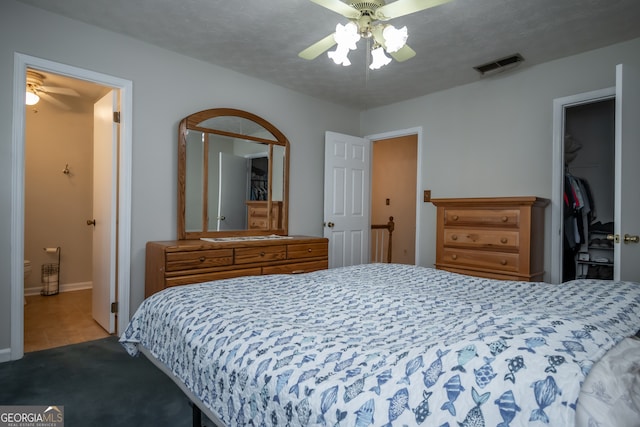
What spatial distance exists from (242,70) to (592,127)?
160 inches

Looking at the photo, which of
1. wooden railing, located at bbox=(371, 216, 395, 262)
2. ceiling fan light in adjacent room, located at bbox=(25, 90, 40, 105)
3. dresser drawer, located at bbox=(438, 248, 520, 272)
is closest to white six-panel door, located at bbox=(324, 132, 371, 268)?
wooden railing, located at bbox=(371, 216, 395, 262)

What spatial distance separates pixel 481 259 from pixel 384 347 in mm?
2566

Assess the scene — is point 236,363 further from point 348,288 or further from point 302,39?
point 302,39

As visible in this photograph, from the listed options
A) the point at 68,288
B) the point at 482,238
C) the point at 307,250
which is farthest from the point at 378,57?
the point at 68,288

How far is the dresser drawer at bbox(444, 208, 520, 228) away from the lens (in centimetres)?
307

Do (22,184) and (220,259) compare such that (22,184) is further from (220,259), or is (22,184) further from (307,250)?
(307,250)

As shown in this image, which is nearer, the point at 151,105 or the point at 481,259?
the point at 151,105

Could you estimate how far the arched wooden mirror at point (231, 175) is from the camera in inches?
130

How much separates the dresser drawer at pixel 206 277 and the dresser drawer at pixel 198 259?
67mm

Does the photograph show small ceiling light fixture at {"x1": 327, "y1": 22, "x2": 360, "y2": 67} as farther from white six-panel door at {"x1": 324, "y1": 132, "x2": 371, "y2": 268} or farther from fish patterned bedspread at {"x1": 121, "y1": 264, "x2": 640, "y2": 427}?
white six-panel door at {"x1": 324, "y1": 132, "x2": 371, "y2": 268}

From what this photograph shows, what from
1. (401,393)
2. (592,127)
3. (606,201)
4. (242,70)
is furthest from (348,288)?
(592,127)

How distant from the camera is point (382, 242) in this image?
19.4 feet

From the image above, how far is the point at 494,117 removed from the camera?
366cm

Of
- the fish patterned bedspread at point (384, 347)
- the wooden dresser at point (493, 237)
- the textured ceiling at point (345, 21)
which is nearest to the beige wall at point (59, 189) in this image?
the textured ceiling at point (345, 21)
